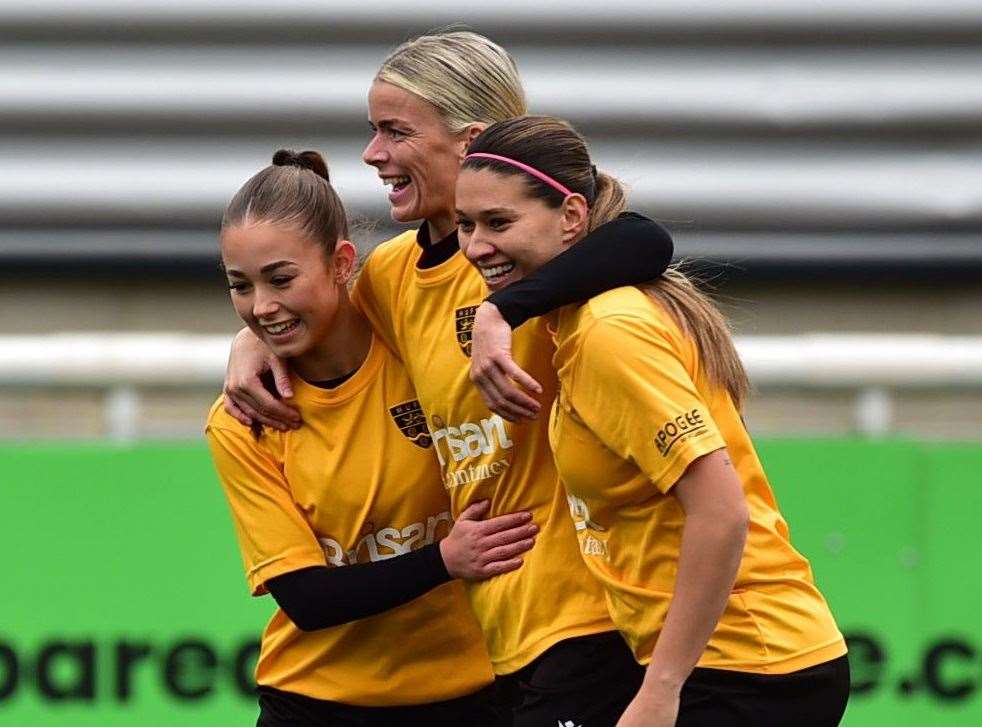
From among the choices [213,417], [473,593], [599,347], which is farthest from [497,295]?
[213,417]

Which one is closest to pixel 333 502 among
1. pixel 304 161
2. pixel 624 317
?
pixel 304 161

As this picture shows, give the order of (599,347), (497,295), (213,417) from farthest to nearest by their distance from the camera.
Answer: (213,417) < (497,295) < (599,347)

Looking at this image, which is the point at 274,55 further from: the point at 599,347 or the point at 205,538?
the point at 599,347

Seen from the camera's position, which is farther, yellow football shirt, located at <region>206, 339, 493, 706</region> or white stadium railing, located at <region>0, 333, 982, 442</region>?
white stadium railing, located at <region>0, 333, 982, 442</region>

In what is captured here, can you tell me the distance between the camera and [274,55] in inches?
236

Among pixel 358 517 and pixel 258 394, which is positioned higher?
pixel 258 394

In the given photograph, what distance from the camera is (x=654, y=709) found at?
2264mm

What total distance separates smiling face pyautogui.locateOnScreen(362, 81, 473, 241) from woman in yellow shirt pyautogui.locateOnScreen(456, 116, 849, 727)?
35cm

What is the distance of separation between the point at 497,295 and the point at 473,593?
0.57 metres

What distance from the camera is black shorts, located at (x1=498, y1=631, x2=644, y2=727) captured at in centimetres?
261

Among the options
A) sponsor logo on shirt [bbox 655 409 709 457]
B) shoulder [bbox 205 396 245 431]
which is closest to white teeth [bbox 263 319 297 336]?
shoulder [bbox 205 396 245 431]

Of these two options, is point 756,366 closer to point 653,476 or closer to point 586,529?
point 586,529

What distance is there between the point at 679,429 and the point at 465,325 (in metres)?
0.66

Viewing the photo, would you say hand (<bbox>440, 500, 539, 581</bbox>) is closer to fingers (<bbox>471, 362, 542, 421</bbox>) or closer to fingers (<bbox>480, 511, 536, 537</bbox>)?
fingers (<bbox>480, 511, 536, 537</bbox>)
